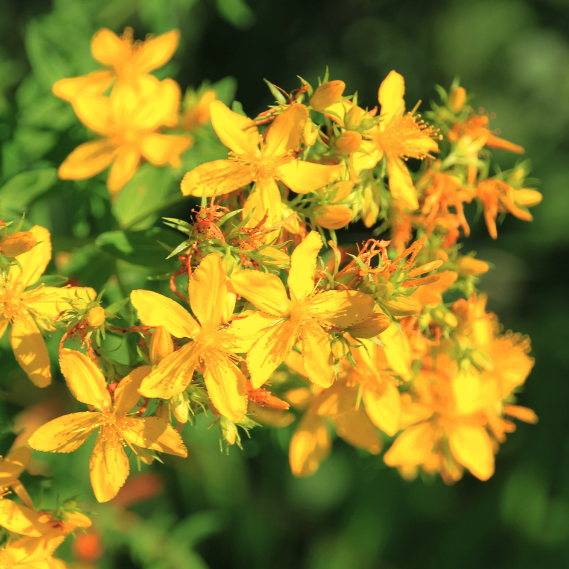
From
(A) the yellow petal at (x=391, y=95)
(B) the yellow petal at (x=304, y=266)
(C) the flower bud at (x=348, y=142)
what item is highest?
(A) the yellow petal at (x=391, y=95)

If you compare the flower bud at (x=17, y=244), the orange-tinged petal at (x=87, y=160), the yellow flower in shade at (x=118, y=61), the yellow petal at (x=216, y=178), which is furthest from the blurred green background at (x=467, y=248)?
the flower bud at (x=17, y=244)

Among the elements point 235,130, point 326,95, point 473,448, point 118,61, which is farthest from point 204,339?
point 118,61

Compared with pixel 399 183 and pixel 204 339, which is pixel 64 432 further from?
pixel 399 183

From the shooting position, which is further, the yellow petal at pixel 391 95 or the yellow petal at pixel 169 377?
the yellow petal at pixel 391 95

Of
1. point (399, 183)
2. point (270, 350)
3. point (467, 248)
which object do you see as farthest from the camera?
point (467, 248)

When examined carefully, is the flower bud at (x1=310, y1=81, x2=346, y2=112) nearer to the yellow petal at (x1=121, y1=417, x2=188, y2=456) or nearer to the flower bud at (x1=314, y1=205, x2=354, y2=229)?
the flower bud at (x1=314, y1=205, x2=354, y2=229)

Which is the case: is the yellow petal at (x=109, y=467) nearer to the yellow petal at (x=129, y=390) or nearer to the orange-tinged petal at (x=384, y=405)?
the yellow petal at (x=129, y=390)

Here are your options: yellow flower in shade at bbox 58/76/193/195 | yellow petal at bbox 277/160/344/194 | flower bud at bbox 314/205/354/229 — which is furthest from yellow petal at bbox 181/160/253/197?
yellow flower in shade at bbox 58/76/193/195
